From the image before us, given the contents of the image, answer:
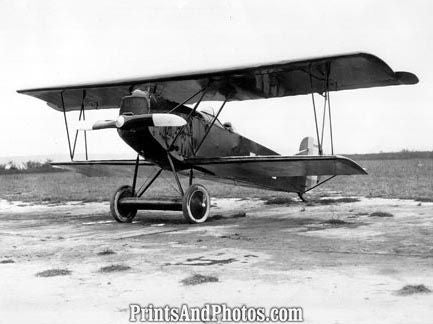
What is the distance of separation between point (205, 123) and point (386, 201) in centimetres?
596

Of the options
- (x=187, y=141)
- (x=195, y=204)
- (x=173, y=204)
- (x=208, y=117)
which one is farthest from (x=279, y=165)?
(x=173, y=204)

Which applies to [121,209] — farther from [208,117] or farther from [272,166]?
[272,166]

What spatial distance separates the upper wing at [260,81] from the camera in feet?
30.1

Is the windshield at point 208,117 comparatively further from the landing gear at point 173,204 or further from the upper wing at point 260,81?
the landing gear at point 173,204

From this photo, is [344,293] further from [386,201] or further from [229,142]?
[386,201]

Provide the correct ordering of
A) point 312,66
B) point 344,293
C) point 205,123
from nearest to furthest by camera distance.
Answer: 1. point 344,293
2. point 312,66
3. point 205,123

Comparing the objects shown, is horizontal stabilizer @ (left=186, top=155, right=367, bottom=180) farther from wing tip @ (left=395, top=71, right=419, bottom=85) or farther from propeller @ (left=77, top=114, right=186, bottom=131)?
wing tip @ (left=395, top=71, right=419, bottom=85)

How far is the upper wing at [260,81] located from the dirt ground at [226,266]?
8.92 feet

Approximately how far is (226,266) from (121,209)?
17.8ft

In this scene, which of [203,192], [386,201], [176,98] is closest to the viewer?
[203,192]

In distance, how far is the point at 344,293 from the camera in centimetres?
434

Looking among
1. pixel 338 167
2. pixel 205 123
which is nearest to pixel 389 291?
pixel 338 167

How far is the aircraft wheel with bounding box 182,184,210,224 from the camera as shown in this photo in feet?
31.7

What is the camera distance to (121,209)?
1066cm
